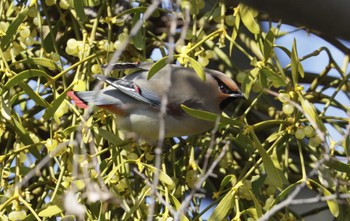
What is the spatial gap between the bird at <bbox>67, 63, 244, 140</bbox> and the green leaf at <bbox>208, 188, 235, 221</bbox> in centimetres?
23

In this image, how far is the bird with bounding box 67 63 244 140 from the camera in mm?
1517

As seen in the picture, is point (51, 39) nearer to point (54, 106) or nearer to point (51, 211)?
point (54, 106)

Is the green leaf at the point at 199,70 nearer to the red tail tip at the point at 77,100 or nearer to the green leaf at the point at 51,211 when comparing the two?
the red tail tip at the point at 77,100

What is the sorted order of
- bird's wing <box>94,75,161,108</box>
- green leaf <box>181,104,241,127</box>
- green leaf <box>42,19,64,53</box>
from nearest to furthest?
green leaf <box>181,104,241,127</box> < bird's wing <box>94,75,161,108</box> < green leaf <box>42,19,64,53</box>

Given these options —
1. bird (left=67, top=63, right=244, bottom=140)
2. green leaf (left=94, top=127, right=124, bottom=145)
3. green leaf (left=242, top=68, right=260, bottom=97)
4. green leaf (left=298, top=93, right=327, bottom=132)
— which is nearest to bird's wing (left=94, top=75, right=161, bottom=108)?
bird (left=67, top=63, right=244, bottom=140)

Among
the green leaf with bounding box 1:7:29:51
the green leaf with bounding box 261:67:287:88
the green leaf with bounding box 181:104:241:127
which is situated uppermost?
the green leaf with bounding box 1:7:29:51

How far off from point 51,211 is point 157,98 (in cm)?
41

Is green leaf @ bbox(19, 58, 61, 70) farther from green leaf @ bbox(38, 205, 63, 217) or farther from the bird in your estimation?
green leaf @ bbox(38, 205, 63, 217)

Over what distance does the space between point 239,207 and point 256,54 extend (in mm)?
429

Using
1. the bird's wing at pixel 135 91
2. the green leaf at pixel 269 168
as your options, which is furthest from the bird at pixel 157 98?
the green leaf at pixel 269 168

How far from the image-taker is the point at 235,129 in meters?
1.58

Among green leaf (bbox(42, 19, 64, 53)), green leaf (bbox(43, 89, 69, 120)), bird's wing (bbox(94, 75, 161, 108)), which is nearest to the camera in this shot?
green leaf (bbox(43, 89, 69, 120))

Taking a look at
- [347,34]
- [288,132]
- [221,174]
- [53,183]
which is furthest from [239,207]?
[347,34]

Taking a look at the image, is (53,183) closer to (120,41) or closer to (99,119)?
(99,119)
